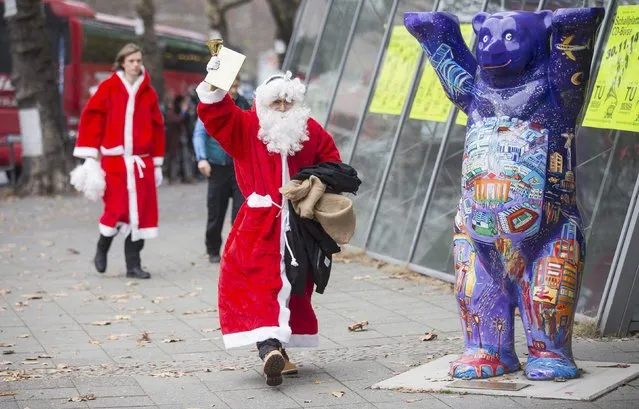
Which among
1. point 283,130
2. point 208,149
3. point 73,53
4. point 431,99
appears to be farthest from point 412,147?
point 73,53

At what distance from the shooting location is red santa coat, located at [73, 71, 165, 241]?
10188mm

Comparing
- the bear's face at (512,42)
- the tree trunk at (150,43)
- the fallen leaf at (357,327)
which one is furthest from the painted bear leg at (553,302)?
the tree trunk at (150,43)

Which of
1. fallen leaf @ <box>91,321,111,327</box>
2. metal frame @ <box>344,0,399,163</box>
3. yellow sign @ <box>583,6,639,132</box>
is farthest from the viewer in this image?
→ metal frame @ <box>344,0,399,163</box>

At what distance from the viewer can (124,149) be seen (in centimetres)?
1029

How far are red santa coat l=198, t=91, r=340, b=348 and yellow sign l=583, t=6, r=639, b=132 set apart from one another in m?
2.69

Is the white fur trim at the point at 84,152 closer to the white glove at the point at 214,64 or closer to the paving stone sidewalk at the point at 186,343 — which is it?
the paving stone sidewalk at the point at 186,343

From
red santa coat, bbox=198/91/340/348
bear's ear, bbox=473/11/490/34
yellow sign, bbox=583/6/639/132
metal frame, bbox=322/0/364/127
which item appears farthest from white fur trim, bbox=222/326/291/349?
metal frame, bbox=322/0/364/127

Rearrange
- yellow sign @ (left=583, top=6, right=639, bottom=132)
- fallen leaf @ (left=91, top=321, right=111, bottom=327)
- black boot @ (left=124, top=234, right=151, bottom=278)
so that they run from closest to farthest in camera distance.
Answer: yellow sign @ (left=583, top=6, right=639, bottom=132), fallen leaf @ (left=91, top=321, right=111, bottom=327), black boot @ (left=124, top=234, right=151, bottom=278)

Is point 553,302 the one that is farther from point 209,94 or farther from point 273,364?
point 209,94

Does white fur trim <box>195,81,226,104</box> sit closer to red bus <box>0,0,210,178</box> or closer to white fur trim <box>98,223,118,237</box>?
white fur trim <box>98,223,118,237</box>

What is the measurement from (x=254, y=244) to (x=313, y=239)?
35 cm

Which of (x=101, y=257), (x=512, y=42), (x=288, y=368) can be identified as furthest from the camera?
(x=101, y=257)

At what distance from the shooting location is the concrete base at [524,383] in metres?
5.79

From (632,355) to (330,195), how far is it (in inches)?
82.5
